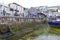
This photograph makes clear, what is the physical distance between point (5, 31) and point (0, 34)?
1.61 ft

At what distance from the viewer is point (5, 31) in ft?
28.8

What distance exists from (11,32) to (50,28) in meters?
7.02

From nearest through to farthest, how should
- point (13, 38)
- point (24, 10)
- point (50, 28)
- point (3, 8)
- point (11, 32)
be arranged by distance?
point (13, 38)
point (11, 32)
point (50, 28)
point (3, 8)
point (24, 10)

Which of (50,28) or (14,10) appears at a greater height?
(14,10)

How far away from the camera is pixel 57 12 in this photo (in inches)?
957

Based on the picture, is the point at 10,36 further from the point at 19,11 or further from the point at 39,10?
the point at 39,10

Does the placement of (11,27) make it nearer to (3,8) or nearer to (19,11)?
(3,8)

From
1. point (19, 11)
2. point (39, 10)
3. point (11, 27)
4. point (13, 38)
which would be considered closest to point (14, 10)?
point (19, 11)

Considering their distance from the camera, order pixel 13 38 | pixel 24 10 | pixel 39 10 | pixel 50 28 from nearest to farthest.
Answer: pixel 13 38, pixel 50 28, pixel 24 10, pixel 39 10

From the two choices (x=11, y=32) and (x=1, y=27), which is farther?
(x=11, y=32)

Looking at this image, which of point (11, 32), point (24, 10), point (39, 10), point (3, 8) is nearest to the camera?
point (11, 32)

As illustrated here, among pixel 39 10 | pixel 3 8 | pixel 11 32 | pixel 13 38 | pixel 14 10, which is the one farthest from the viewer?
pixel 39 10

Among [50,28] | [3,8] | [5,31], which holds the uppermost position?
[3,8]

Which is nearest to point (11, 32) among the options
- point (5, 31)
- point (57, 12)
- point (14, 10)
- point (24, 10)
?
point (5, 31)
